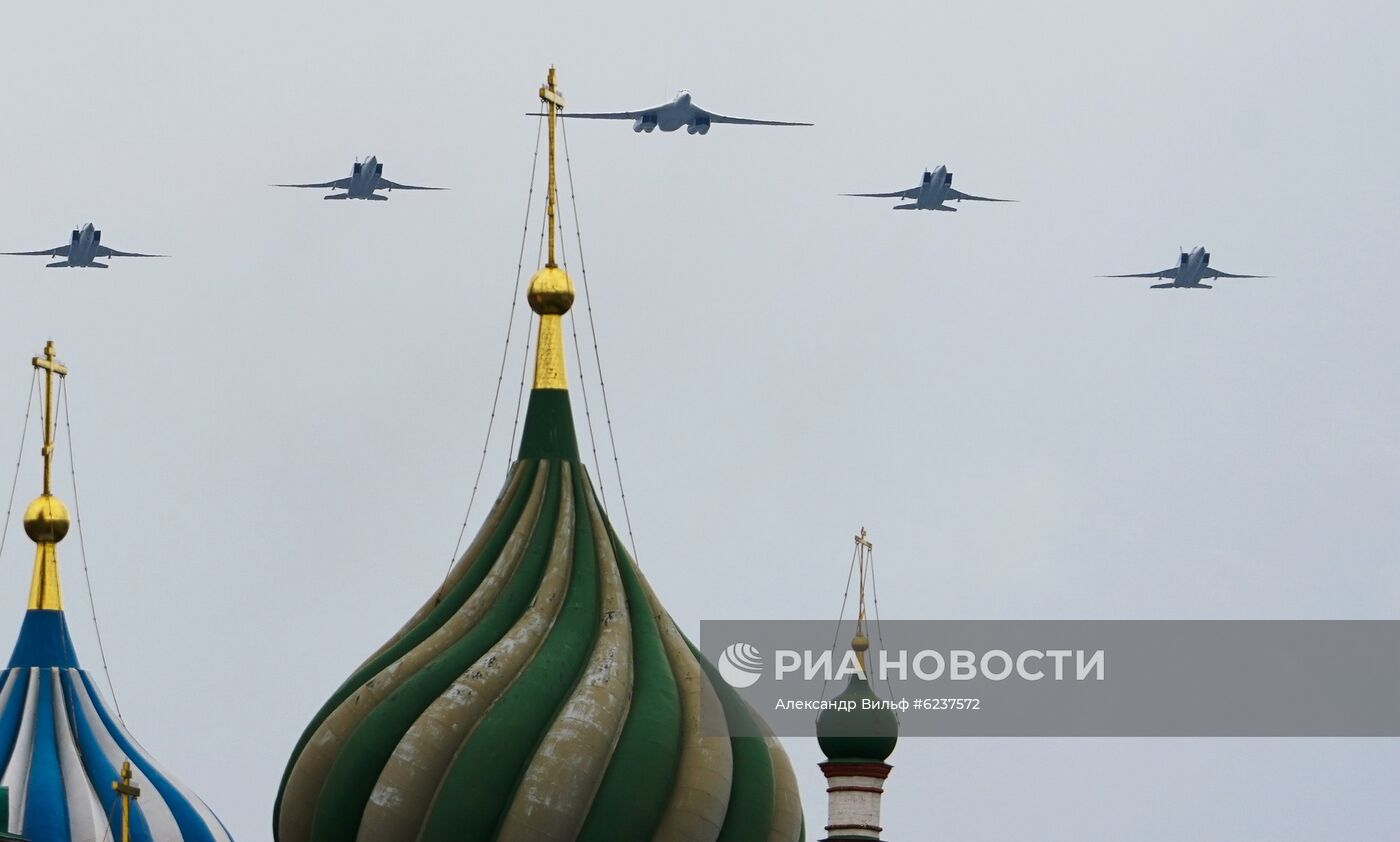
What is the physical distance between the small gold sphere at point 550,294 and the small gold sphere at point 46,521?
17.2 m

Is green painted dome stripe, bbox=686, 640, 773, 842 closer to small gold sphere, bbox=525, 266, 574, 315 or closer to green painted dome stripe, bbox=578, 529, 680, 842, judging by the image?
green painted dome stripe, bbox=578, 529, 680, 842

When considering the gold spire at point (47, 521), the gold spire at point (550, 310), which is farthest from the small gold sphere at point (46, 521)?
the gold spire at point (550, 310)

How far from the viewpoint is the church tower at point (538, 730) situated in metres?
48.8

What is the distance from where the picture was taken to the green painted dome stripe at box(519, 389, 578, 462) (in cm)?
5388

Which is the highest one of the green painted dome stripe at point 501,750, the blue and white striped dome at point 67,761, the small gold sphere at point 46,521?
the small gold sphere at point 46,521

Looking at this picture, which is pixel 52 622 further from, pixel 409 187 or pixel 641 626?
pixel 641 626

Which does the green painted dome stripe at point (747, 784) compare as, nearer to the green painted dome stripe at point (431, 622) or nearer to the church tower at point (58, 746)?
the green painted dome stripe at point (431, 622)

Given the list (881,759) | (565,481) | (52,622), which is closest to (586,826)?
(565,481)

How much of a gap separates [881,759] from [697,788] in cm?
1038

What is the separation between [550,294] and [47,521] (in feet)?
57.5

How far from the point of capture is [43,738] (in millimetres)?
66188

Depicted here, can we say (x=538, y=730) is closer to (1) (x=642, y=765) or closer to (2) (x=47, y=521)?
(1) (x=642, y=765)

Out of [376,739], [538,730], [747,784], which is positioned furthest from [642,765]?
[376,739]

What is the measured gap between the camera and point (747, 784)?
5016cm
